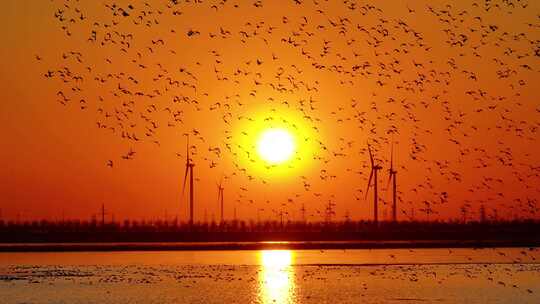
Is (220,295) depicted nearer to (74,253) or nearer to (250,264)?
(250,264)

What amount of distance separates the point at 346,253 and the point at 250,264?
1767 cm

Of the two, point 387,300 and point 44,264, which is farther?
point 44,264

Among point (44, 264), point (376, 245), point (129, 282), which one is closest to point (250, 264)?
point (44, 264)

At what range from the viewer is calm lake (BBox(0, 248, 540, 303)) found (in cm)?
5947

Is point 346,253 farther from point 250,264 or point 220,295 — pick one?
point 220,295

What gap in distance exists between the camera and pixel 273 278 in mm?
71562

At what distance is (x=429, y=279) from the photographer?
226 ft

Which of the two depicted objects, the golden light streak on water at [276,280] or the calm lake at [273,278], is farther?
the golden light streak on water at [276,280]

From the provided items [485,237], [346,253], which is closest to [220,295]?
[346,253]

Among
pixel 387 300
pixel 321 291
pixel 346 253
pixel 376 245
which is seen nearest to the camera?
pixel 387 300

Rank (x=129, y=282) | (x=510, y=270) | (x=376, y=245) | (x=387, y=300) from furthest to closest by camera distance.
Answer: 1. (x=376, y=245)
2. (x=510, y=270)
3. (x=129, y=282)
4. (x=387, y=300)

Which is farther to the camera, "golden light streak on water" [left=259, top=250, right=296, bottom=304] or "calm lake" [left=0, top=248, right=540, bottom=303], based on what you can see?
"golden light streak on water" [left=259, top=250, right=296, bottom=304]

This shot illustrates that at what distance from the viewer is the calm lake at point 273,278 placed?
59.5 meters

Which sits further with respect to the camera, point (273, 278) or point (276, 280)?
point (273, 278)
